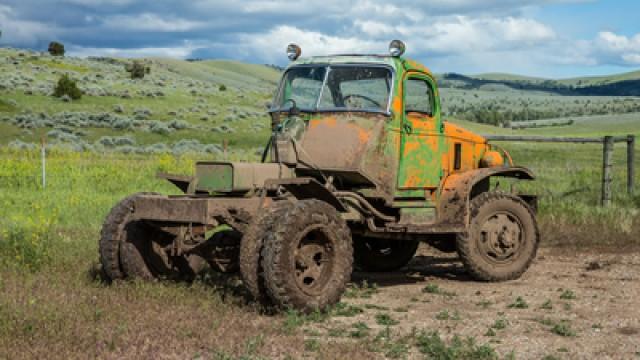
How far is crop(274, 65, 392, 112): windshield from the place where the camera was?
945 centimetres

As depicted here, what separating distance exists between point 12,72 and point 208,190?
4934 cm

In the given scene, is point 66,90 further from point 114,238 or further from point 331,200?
point 331,200

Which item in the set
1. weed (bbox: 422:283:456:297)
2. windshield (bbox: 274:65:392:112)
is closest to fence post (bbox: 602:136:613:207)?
weed (bbox: 422:283:456:297)

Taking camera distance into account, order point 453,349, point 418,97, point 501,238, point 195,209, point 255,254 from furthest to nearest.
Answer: point 501,238 → point 418,97 → point 195,209 → point 255,254 → point 453,349

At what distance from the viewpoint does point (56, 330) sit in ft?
22.4

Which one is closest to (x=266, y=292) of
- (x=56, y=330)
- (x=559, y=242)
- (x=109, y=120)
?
(x=56, y=330)

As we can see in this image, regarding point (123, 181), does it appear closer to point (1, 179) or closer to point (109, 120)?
point (1, 179)

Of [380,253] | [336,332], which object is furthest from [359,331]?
[380,253]

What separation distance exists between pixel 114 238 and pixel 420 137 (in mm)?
3480

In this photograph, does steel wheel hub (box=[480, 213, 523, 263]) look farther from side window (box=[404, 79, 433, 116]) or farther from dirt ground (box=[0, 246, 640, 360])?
side window (box=[404, 79, 433, 116])

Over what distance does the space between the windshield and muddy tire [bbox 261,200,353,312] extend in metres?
1.60

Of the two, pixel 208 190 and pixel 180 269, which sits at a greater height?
pixel 208 190

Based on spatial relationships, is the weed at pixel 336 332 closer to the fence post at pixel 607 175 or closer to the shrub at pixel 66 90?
the fence post at pixel 607 175

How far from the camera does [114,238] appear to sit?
29.3ft
